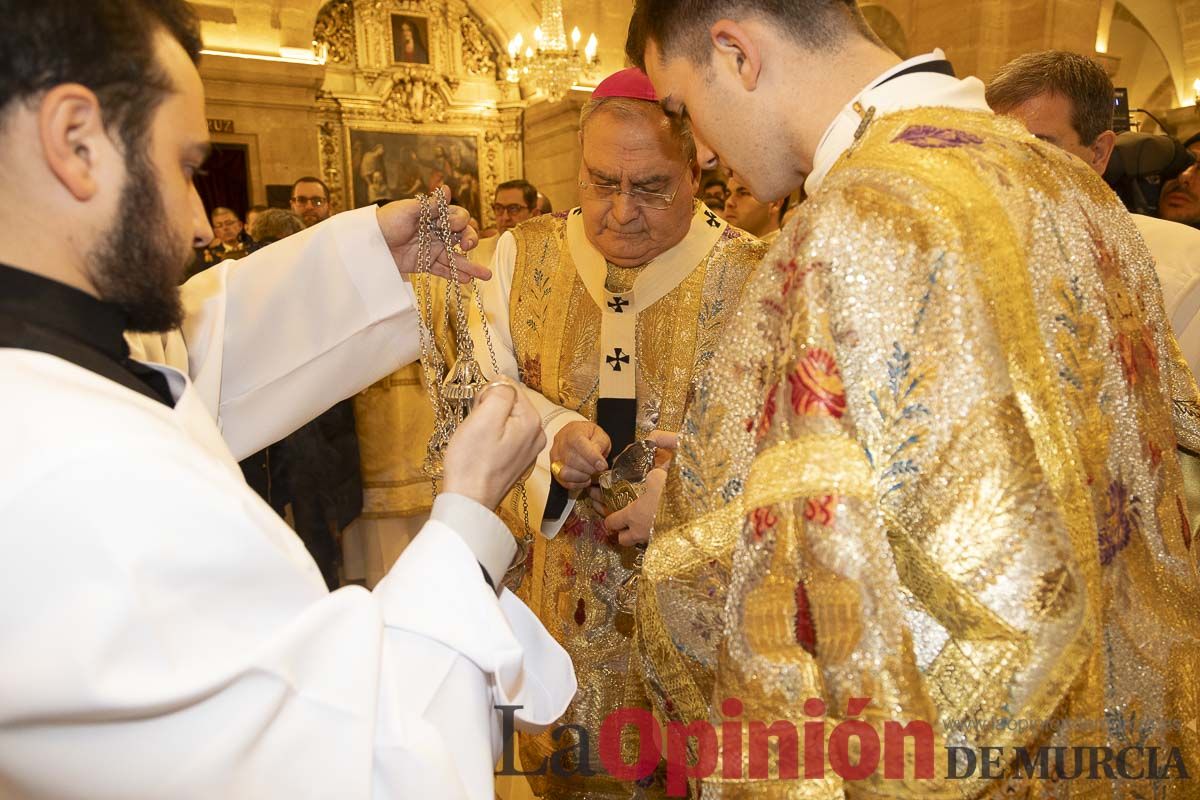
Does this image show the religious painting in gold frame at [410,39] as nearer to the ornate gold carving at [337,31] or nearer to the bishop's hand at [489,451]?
the ornate gold carving at [337,31]

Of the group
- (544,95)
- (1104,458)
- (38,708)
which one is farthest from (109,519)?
(544,95)

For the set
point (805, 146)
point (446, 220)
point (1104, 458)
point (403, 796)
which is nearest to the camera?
point (403, 796)

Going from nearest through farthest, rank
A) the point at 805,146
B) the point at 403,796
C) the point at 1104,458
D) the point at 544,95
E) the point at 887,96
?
the point at 403,796
the point at 1104,458
the point at 887,96
the point at 805,146
the point at 544,95

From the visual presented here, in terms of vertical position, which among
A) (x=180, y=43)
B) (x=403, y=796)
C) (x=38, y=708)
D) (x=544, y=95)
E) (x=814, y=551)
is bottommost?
(x=403, y=796)

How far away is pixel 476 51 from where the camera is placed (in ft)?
44.7

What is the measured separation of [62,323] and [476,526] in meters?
0.62

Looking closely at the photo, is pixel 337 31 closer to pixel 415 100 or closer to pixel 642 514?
pixel 415 100

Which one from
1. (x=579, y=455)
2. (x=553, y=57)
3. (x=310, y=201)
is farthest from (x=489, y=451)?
(x=553, y=57)

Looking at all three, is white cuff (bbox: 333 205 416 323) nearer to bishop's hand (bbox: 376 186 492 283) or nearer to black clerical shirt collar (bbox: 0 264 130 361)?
bishop's hand (bbox: 376 186 492 283)

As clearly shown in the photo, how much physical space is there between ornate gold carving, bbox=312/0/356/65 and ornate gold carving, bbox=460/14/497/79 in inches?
67.4

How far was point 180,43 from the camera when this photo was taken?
1259 mm

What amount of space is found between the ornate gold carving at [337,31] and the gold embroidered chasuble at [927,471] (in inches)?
515

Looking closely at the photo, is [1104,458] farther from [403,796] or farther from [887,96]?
[403,796]

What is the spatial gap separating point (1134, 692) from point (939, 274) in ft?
2.28
